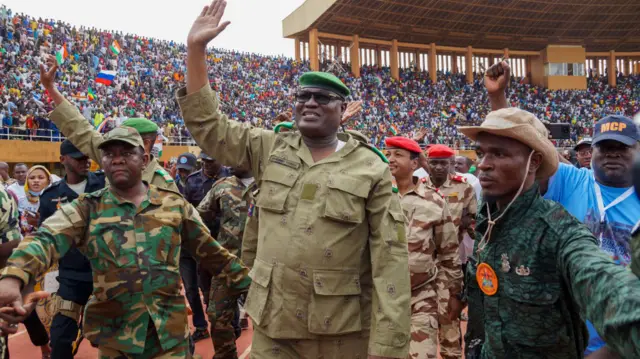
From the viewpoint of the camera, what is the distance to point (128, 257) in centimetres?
317

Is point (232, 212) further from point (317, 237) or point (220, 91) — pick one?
point (220, 91)

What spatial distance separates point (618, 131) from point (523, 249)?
1218 millimetres

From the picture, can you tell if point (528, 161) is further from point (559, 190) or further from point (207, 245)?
point (207, 245)

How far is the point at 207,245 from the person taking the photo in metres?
3.50

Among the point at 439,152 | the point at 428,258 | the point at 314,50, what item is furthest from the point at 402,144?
the point at 314,50

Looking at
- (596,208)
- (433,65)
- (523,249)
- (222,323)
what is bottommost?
(222,323)

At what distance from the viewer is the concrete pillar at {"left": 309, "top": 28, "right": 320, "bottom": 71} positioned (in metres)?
37.7

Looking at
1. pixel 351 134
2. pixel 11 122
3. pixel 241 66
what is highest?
pixel 241 66

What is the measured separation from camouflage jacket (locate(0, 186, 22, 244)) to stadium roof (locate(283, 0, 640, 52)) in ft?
111

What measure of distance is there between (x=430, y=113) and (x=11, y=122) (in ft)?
83.3

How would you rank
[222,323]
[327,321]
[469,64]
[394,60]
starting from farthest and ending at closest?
1. [469,64]
2. [394,60]
3. [222,323]
4. [327,321]

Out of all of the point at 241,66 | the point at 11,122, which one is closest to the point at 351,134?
the point at 11,122

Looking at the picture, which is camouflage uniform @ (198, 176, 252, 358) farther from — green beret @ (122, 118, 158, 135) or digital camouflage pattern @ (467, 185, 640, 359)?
digital camouflage pattern @ (467, 185, 640, 359)

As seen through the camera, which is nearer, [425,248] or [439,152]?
[425,248]
